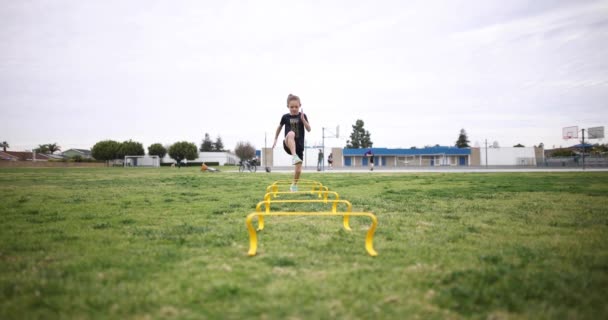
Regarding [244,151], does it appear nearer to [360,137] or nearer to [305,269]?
[360,137]

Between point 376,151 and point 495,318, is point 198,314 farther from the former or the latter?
point 376,151

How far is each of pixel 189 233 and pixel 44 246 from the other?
1.65 meters

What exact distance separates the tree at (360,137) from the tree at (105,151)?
62076 mm

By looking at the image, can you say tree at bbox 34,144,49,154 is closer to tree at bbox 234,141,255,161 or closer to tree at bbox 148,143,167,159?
tree at bbox 148,143,167,159

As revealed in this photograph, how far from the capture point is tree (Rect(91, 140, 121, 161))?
258 feet

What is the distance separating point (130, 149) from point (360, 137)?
61.7 metres

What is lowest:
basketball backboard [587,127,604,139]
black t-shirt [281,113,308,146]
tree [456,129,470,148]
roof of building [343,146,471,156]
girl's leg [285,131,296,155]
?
girl's leg [285,131,296,155]

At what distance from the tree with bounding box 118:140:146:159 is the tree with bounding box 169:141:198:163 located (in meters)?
7.81

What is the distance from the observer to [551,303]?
7.92 ft

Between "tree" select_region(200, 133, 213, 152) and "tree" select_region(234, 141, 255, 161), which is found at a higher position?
"tree" select_region(200, 133, 213, 152)

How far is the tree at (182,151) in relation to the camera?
84.8 m

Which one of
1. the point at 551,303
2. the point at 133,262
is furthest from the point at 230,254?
the point at 551,303

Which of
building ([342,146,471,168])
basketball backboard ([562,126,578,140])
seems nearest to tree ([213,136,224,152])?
building ([342,146,471,168])

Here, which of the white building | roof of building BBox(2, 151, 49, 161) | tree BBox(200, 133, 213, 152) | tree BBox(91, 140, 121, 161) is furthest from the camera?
tree BBox(200, 133, 213, 152)
